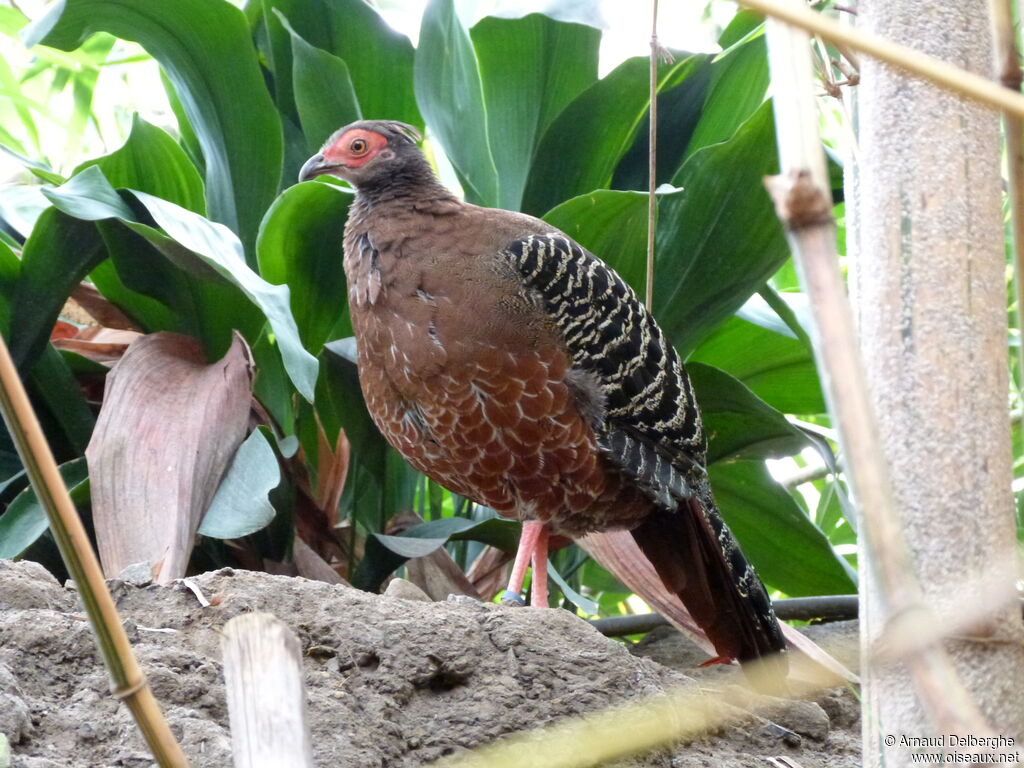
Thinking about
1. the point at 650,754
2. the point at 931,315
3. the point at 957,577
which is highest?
the point at 931,315

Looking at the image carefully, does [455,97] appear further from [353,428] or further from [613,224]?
[353,428]

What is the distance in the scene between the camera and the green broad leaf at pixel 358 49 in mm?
4094

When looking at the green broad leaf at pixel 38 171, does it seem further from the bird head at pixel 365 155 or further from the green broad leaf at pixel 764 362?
the green broad leaf at pixel 764 362

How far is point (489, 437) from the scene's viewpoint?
2.75 metres

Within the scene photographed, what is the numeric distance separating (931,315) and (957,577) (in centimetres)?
23

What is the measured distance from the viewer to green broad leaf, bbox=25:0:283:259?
141 inches

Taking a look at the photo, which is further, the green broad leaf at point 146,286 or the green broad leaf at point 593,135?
the green broad leaf at point 593,135

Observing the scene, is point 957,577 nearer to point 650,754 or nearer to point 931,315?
point 931,315

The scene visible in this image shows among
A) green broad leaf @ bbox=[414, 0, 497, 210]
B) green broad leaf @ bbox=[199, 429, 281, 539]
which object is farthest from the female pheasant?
green broad leaf @ bbox=[414, 0, 497, 210]

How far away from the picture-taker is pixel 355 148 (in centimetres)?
318

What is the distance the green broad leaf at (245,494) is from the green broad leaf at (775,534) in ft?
5.12

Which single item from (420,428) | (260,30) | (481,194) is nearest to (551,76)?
(481,194)

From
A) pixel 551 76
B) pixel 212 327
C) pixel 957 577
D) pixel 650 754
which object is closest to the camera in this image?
pixel 957 577

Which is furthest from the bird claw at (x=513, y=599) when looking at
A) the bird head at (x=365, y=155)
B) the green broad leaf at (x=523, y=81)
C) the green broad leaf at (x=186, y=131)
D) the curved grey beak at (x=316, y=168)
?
the green broad leaf at (x=186, y=131)
